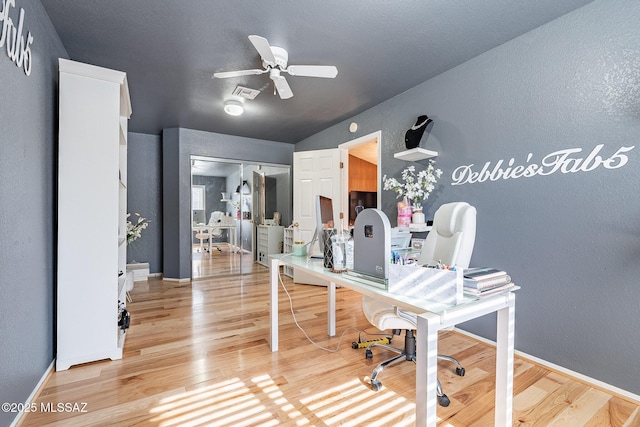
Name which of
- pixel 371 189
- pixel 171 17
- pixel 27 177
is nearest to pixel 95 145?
pixel 27 177

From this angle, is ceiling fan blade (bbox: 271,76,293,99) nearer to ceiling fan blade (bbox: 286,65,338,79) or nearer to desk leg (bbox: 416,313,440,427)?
ceiling fan blade (bbox: 286,65,338,79)

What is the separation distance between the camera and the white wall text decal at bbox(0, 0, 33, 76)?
4.30 feet

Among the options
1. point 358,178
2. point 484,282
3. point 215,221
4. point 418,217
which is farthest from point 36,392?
point 358,178

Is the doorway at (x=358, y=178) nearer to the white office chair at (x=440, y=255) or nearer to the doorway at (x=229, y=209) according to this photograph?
the doorway at (x=229, y=209)

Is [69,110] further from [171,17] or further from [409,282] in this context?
[409,282]

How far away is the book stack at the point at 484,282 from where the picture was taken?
113 cm

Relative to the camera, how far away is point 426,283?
3.71 feet

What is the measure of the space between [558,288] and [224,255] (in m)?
4.89

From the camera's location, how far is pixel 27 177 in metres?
1.58

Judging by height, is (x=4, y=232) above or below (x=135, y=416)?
above

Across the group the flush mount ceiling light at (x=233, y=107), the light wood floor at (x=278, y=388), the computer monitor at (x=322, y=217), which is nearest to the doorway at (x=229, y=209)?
the flush mount ceiling light at (x=233, y=107)

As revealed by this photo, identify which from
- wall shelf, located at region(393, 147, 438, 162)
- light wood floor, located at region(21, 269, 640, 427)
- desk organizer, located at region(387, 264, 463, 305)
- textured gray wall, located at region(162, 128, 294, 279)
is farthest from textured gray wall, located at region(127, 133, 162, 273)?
desk organizer, located at region(387, 264, 463, 305)

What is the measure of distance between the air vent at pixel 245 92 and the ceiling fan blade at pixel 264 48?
88 cm

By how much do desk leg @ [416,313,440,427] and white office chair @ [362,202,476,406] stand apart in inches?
27.9
